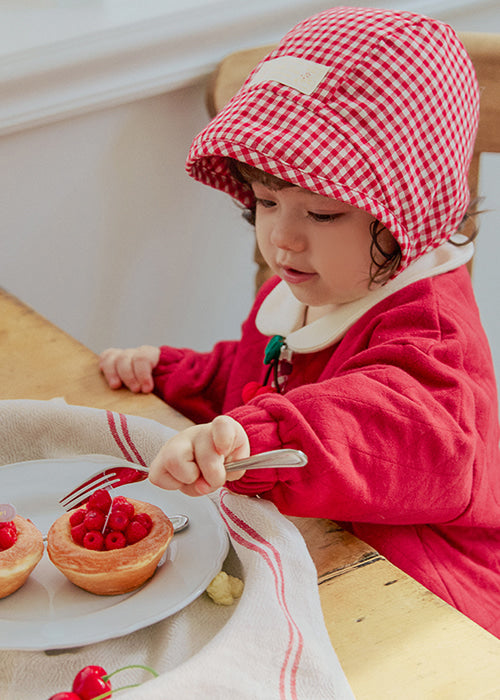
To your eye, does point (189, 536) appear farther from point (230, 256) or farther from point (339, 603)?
point (230, 256)

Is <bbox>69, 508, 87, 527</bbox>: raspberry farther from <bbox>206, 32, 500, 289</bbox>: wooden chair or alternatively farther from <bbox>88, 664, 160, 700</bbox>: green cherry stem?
<bbox>206, 32, 500, 289</bbox>: wooden chair

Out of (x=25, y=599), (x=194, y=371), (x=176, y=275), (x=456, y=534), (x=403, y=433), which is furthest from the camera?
(x=176, y=275)

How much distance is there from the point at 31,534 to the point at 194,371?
494 millimetres

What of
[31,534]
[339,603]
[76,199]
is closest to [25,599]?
[31,534]

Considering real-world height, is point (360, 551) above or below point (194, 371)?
above

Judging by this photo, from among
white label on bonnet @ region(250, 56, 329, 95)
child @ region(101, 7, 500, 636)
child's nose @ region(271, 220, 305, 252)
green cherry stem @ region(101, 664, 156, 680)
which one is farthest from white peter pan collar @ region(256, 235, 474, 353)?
green cherry stem @ region(101, 664, 156, 680)

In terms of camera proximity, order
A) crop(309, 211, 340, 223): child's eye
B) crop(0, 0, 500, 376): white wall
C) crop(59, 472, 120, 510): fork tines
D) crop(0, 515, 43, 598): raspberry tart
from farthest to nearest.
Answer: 1. crop(0, 0, 500, 376): white wall
2. crop(309, 211, 340, 223): child's eye
3. crop(59, 472, 120, 510): fork tines
4. crop(0, 515, 43, 598): raspberry tart

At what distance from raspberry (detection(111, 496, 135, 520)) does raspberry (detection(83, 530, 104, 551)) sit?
0.02m

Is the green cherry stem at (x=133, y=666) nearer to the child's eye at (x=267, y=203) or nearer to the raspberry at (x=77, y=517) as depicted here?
the raspberry at (x=77, y=517)

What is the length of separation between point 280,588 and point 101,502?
162mm

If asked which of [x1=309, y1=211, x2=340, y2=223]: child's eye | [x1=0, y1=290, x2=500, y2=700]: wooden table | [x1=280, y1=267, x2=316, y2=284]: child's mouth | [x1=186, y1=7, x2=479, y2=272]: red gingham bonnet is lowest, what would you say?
[x1=0, y1=290, x2=500, y2=700]: wooden table

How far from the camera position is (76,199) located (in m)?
1.36

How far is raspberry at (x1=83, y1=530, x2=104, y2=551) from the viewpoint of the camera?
1.95 ft

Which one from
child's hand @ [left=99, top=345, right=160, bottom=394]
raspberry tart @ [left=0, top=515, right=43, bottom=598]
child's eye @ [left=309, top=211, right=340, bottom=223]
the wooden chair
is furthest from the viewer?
the wooden chair
